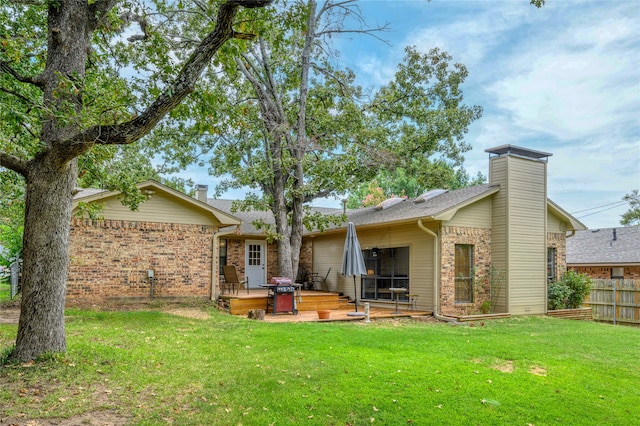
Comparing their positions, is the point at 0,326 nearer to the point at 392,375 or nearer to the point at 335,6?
the point at 392,375

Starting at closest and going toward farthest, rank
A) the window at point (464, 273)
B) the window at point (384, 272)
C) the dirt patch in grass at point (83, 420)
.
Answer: the dirt patch in grass at point (83, 420)
the window at point (464, 273)
the window at point (384, 272)

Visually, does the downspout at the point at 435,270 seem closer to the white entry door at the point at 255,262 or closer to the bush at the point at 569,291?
the bush at the point at 569,291

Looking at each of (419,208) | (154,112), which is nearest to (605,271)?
(419,208)

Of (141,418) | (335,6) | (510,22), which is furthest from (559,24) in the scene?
(141,418)

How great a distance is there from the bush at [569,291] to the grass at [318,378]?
206 inches

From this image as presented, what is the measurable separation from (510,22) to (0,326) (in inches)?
553

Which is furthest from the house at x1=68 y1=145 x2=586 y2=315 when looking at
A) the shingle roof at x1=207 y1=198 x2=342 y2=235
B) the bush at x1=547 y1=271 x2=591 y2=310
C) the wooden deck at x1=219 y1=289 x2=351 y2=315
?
the shingle roof at x1=207 y1=198 x2=342 y2=235

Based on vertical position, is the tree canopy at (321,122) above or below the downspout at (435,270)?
above

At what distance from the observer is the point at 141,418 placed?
4070mm

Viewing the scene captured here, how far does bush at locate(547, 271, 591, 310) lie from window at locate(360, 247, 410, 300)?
4652mm

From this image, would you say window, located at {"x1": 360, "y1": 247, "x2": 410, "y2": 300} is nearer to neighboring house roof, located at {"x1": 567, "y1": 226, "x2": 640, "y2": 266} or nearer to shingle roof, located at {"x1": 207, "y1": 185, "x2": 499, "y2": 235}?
shingle roof, located at {"x1": 207, "y1": 185, "x2": 499, "y2": 235}

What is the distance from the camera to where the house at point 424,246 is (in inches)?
478

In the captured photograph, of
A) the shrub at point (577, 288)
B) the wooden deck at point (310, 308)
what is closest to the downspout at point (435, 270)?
the wooden deck at point (310, 308)

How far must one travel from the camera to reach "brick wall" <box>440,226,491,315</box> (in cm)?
1217
